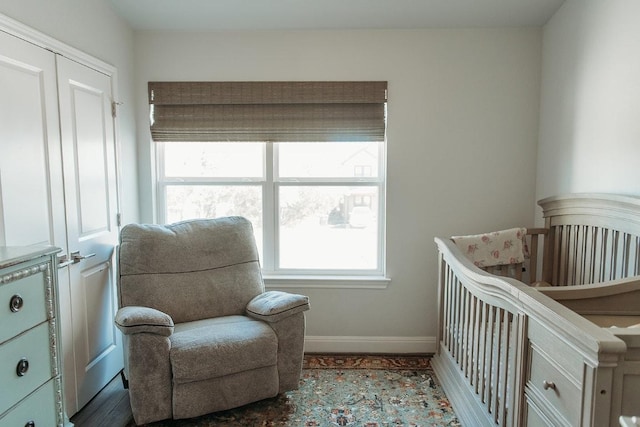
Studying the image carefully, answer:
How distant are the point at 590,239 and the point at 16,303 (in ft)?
8.75

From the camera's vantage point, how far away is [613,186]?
2.17 m

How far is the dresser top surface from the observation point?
53.4 inches

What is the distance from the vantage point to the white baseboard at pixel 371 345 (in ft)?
10.1

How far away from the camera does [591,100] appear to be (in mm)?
2359

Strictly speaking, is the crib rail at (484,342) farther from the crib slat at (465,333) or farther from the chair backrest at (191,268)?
the chair backrest at (191,268)

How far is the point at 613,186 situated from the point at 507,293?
1.09 metres

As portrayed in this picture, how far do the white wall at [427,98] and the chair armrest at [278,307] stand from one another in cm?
96

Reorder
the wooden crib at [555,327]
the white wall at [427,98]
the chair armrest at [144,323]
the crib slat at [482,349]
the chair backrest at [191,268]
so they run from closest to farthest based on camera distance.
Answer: the wooden crib at [555,327] < the crib slat at [482,349] < the chair armrest at [144,323] < the chair backrest at [191,268] < the white wall at [427,98]

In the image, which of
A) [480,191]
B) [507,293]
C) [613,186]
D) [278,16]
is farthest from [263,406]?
[278,16]

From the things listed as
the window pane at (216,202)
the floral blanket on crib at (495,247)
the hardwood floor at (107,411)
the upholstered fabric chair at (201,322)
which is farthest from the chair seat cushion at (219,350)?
the floral blanket on crib at (495,247)

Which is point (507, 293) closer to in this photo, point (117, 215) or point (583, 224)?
point (583, 224)

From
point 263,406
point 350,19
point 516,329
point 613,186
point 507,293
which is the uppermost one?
point 350,19

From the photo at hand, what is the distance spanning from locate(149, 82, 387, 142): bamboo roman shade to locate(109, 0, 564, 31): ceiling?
15.4 inches

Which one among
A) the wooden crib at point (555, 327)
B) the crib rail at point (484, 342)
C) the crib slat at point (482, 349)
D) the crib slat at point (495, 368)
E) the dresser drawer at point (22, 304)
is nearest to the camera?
the wooden crib at point (555, 327)
